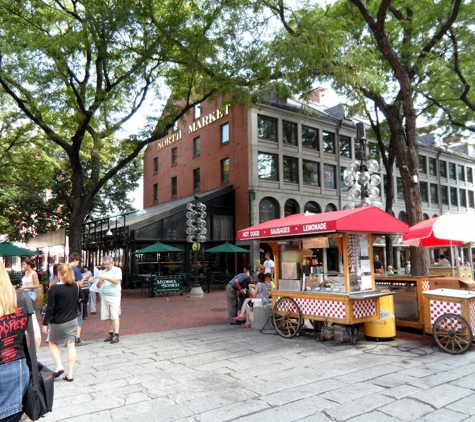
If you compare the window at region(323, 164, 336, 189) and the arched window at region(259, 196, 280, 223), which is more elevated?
the window at region(323, 164, 336, 189)

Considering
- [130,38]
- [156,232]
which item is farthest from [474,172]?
[130,38]

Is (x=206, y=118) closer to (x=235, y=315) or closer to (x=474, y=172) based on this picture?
(x=235, y=315)

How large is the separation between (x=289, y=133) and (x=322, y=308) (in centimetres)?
2015

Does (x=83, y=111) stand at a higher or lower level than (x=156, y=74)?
lower

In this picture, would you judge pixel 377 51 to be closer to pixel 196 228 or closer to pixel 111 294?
pixel 196 228

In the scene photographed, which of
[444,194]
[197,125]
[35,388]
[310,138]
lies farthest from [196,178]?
[35,388]

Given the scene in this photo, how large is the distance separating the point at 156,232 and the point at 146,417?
17786 millimetres

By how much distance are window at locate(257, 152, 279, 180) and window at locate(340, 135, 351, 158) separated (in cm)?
688

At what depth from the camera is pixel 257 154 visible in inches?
980

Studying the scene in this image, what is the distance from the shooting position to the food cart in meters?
7.98

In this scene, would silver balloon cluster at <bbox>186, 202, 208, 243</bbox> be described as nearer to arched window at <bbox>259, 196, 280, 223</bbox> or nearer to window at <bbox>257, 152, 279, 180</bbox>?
arched window at <bbox>259, 196, 280, 223</bbox>

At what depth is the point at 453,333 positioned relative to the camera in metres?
7.27

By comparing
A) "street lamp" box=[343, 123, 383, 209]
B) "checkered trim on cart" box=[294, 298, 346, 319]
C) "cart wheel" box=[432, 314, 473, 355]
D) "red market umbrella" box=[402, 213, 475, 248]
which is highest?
"street lamp" box=[343, 123, 383, 209]

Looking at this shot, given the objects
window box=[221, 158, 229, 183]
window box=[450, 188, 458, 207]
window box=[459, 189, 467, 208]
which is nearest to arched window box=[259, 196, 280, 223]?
window box=[221, 158, 229, 183]
